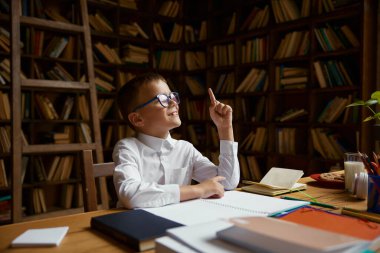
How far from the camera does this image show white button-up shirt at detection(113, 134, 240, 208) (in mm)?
1175

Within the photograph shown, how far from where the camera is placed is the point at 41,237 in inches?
29.2

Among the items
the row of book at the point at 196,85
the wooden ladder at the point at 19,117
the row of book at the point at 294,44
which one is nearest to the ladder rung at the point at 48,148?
the wooden ladder at the point at 19,117

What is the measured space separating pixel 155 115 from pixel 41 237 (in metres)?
0.75

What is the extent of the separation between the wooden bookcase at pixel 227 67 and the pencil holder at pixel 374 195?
6.68 feet

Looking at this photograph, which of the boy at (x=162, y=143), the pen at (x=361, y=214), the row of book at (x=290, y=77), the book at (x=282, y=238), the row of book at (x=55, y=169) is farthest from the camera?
the row of book at (x=55, y=169)

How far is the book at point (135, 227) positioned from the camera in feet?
2.25

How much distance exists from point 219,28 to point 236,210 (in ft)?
11.9

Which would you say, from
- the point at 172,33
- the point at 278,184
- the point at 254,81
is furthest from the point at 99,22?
the point at 278,184

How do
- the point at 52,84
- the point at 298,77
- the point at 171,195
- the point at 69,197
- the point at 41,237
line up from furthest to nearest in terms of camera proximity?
1. the point at 69,197
2. the point at 298,77
3. the point at 52,84
4. the point at 171,195
5. the point at 41,237

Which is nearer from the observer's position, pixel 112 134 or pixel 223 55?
pixel 112 134

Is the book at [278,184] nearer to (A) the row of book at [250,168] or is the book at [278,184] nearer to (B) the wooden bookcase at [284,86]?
(B) the wooden bookcase at [284,86]

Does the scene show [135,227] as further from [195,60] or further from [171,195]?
[195,60]

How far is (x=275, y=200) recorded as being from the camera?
3.41 feet

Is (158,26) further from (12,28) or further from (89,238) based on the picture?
(89,238)
